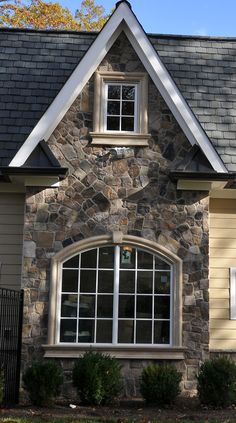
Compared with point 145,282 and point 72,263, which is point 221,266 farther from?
point 72,263

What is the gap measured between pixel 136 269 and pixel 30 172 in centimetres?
269

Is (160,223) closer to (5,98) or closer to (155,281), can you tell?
(155,281)

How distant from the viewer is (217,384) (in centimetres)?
987

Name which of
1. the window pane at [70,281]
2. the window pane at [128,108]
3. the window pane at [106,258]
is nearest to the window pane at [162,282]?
the window pane at [106,258]

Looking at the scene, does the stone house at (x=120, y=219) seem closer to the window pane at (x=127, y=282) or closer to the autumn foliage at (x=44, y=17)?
the window pane at (x=127, y=282)

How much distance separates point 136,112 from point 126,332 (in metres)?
4.25

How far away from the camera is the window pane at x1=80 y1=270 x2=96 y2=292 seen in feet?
36.7

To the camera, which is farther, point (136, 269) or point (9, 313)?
point (136, 269)

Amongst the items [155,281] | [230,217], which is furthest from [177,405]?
[230,217]

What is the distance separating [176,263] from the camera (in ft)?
36.9

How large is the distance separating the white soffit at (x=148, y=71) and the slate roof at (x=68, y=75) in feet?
3.51

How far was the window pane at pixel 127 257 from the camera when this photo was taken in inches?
445

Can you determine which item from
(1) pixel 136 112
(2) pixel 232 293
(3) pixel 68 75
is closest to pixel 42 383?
(2) pixel 232 293

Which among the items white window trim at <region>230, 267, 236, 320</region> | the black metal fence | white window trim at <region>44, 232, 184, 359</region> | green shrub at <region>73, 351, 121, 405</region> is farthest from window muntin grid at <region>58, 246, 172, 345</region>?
white window trim at <region>230, 267, 236, 320</region>
